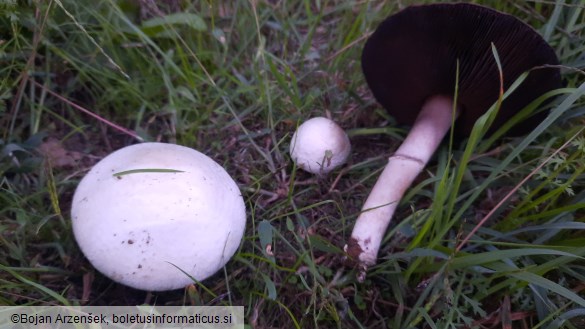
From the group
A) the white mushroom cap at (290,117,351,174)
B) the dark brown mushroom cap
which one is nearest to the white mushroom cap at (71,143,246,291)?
the white mushroom cap at (290,117,351,174)

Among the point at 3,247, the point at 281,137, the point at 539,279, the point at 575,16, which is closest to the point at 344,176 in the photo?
the point at 281,137

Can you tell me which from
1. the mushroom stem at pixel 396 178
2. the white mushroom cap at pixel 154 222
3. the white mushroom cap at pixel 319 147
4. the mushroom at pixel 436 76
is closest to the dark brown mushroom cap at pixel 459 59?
the mushroom at pixel 436 76

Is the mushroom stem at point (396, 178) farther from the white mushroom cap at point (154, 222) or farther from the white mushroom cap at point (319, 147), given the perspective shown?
the white mushroom cap at point (154, 222)

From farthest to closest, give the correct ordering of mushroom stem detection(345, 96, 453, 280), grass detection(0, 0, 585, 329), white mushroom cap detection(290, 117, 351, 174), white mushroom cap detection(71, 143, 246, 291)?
white mushroom cap detection(290, 117, 351, 174) < mushroom stem detection(345, 96, 453, 280) < grass detection(0, 0, 585, 329) < white mushroom cap detection(71, 143, 246, 291)

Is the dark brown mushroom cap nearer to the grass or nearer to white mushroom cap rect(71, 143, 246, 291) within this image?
the grass

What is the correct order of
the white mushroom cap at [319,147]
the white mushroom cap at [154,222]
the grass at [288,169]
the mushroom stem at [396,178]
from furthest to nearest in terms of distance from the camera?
the white mushroom cap at [319,147] → the mushroom stem at [396,178] → the grass at [288,169] → the white mushroom cap at [154,222]

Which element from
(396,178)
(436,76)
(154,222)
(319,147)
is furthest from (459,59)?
(154,222)
